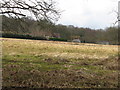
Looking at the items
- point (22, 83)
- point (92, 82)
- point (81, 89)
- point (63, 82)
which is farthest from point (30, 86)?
point (92, 82)

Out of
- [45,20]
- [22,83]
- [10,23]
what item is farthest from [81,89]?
[10,23]

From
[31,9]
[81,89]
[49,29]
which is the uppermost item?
[31,9]

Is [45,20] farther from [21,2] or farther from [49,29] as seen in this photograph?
[21,2]

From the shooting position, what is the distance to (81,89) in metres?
5.77

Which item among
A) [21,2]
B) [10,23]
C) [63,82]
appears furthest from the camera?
[10,23]

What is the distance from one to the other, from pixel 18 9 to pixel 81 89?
15.0 feet

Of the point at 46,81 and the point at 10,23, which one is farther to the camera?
the point at 10,23

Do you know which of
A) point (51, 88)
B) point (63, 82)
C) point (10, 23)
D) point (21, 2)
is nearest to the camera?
point (51, 88)

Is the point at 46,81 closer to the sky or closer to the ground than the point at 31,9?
closer to the ground

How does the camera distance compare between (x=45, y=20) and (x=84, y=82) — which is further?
(x=45, y=20)

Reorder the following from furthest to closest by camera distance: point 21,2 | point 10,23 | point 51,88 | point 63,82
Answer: point 10,23
point 21,2
point 63,82
point 51,88

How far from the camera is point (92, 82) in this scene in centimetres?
664

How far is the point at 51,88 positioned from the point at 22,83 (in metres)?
1.15

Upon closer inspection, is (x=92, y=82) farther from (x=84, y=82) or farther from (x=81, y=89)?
(x=81, y=89)
